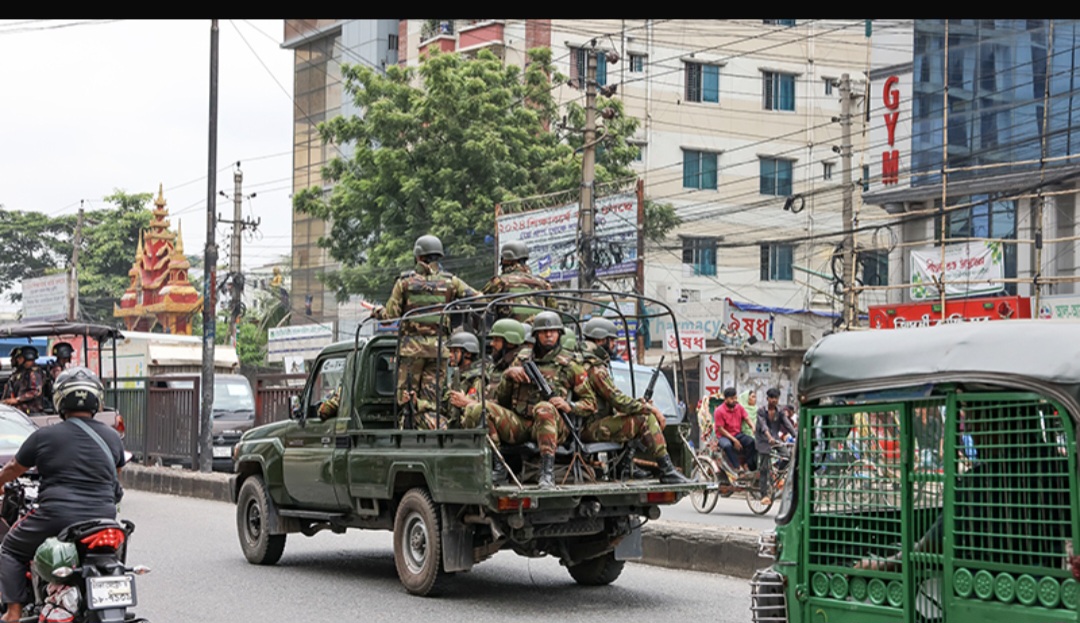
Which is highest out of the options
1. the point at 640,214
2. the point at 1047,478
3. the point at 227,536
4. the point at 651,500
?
the point at 640,214

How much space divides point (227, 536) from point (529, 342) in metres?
6.00

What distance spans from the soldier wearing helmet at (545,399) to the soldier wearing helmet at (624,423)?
0.38ft

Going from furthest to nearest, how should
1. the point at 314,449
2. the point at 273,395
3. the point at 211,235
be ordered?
the point at 211,235 < the point at 273,395 < the point at 314,449

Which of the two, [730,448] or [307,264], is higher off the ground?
[307,264]

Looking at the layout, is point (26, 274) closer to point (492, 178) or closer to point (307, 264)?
point (307, 264)

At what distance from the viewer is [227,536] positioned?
15.3 m

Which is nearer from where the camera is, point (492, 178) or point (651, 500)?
point (651, 500)

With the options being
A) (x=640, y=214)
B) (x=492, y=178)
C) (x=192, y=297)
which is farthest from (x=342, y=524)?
(x=192, y=297)

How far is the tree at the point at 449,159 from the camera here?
39.2 meters

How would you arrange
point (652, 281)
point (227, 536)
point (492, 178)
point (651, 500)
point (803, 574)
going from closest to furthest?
point (803, 574)
point (651, 500)
point (227, 536)
point (492, 178)
point (652, 281)

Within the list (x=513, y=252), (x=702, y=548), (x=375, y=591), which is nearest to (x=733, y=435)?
(x=702, y=548)

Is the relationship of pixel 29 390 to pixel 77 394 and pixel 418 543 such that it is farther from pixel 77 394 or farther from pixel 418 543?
pixel 77 394

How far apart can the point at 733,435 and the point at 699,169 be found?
103 ft

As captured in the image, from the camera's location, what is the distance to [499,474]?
10008 millimetres
